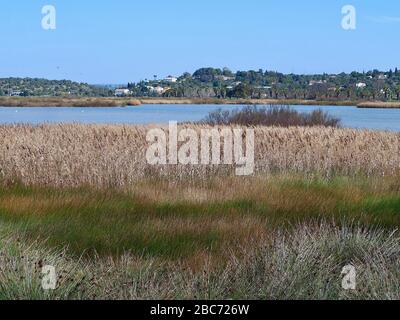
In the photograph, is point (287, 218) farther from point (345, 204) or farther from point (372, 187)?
point (372, 187)

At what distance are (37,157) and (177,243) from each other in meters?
5.92

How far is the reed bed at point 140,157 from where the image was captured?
37.3 feet

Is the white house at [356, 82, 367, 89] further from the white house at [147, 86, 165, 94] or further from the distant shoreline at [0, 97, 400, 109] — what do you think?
the white house at [147, 86, 165, 94]

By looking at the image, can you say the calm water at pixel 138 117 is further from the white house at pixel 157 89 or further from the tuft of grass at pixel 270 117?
the white house at pixel 157 89

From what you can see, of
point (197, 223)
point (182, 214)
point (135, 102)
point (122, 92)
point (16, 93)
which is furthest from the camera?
point (122, 92)

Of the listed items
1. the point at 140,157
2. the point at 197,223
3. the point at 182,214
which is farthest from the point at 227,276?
the point at 140,157

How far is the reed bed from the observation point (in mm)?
11359

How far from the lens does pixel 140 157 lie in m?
13.0

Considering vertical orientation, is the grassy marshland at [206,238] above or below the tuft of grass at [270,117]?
below

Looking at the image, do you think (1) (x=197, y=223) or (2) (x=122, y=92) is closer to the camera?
(1) (x=197, y=223)

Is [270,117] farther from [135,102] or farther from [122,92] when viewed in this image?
[122,92]

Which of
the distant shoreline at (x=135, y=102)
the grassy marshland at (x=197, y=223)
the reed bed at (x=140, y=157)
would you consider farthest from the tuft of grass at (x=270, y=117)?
the distant shoreline at (x=135, y=102)

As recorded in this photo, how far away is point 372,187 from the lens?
11.3 m

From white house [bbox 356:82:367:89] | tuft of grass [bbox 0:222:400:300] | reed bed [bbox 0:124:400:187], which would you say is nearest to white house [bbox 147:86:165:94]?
white house [bbox 356:82:367:89]
